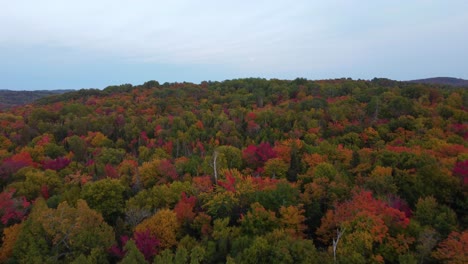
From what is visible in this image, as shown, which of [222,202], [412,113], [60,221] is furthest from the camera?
[412,113]

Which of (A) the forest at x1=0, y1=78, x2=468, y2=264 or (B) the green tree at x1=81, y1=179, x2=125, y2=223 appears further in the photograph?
(B) the green tree at x1=81, y1=179, x2=125, y2=223

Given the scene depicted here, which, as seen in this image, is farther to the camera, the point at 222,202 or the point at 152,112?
the point at 152,112

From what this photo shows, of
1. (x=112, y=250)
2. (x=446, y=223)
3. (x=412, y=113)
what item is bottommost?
(x=112, y=250)

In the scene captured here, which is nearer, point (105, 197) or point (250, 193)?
point (250, 193)

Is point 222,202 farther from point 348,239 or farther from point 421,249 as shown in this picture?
point 421,249

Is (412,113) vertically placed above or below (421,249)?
above

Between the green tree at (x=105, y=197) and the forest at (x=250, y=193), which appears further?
the green tree at (x=105, y=197)

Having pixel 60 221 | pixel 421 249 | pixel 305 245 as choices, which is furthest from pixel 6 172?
pixel 421 249

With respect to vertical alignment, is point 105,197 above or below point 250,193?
below
